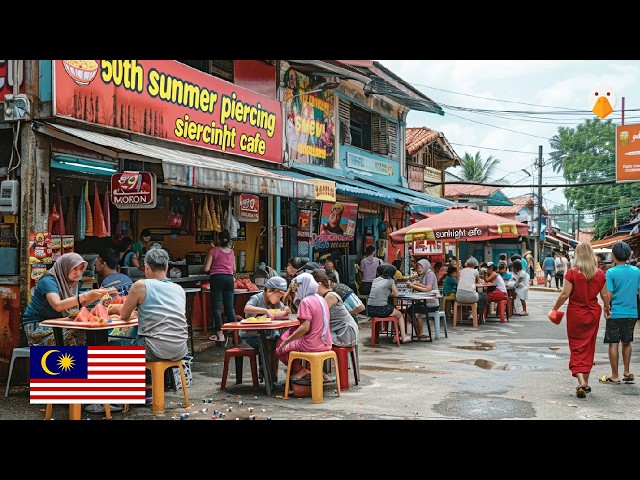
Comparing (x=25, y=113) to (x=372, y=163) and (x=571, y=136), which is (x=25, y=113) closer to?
(x=372, y=163)

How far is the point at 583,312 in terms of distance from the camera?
7.98 meters

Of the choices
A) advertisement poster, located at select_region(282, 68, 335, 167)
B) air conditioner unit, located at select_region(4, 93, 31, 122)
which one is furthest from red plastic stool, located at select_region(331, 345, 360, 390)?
advertisement poster, located at select_region(282, 68, 335, 167)

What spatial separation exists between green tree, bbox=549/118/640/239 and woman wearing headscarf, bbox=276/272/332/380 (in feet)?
151

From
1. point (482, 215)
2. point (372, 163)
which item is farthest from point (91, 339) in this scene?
point (372, 163)

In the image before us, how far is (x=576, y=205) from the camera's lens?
5312 cm

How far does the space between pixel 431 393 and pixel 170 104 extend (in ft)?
20.9

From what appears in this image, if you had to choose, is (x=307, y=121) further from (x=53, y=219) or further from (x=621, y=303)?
(x=621, y=303)

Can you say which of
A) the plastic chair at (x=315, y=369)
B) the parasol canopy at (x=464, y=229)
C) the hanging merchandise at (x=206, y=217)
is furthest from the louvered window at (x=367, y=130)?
the plastic chair at (x=315, y=369)

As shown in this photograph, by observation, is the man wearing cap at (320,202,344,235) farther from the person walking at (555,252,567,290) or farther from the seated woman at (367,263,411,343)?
the person walking at (555,252,567,290)

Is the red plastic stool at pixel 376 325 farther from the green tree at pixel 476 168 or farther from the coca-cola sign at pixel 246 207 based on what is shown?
the green tree at pixel 476 168

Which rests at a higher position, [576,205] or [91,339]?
[576,205]

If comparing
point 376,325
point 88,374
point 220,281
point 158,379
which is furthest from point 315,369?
point 376,325

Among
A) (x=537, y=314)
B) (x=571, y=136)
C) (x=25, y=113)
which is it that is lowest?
(x=537, y=314)
